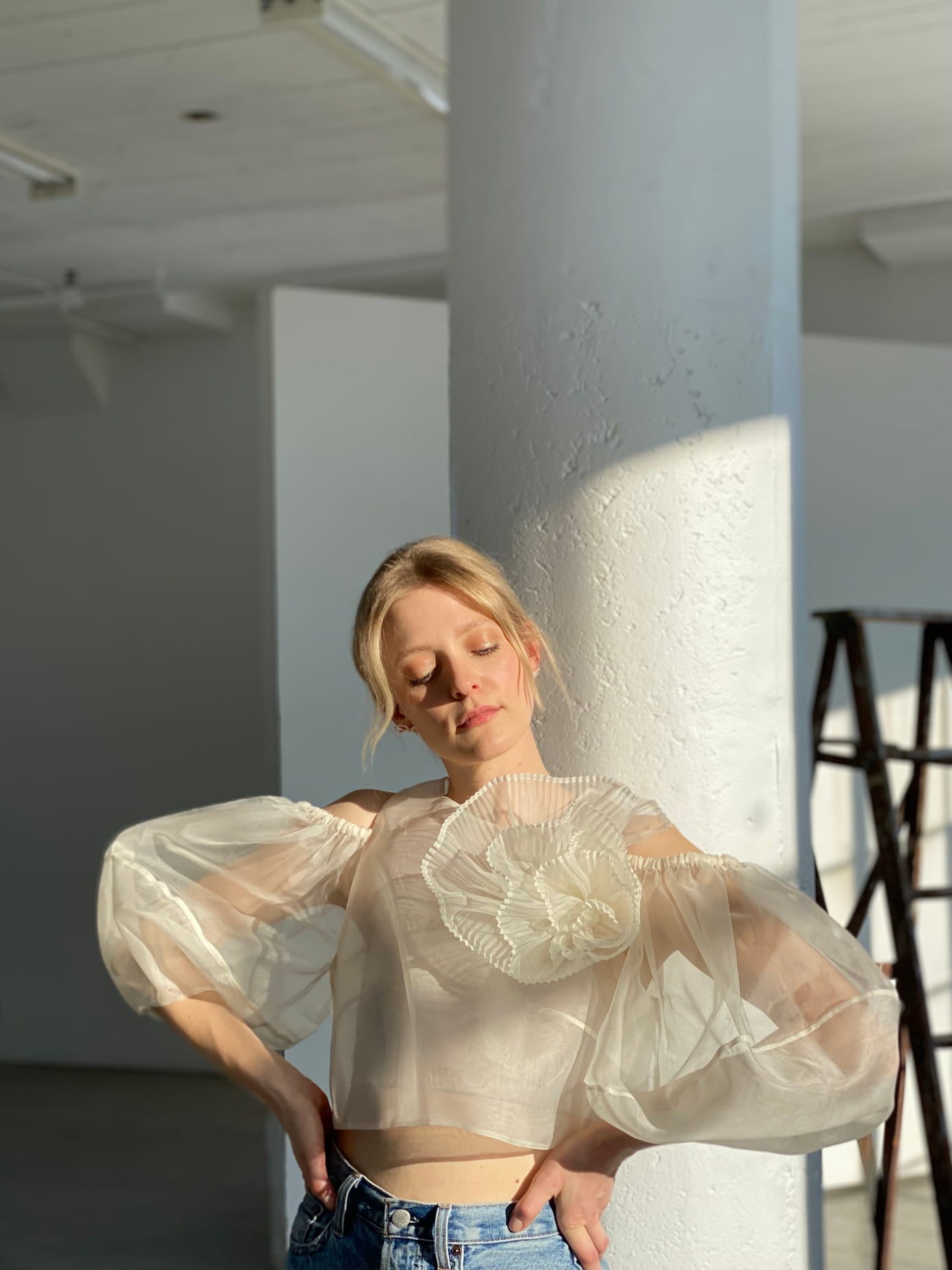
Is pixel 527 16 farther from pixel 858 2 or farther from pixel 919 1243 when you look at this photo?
pixel 919 1243

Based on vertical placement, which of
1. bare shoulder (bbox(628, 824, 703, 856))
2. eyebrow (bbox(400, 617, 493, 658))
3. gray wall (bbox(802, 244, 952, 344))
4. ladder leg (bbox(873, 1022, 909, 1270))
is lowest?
ladder leg (bbox(873, 1022, 909, 1270))

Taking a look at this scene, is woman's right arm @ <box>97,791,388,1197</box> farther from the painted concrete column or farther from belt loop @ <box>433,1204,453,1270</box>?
the painted concrete column

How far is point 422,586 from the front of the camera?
1479 millimetres

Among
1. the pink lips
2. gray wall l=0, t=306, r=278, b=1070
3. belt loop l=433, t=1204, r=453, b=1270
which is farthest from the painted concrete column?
gray wall l=0, t=306, r=278, b=1070

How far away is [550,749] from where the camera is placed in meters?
1.94

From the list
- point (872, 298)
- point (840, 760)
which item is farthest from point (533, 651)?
point (872, 298)

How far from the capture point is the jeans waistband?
1371mm

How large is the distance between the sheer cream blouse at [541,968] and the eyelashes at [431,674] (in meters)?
0.12

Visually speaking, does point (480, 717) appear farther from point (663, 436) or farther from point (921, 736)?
point (921, 736)

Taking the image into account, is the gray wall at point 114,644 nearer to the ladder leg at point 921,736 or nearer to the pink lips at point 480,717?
the ladder leg at point 921,736

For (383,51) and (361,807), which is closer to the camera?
(361,807)

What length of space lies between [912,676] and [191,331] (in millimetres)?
3628

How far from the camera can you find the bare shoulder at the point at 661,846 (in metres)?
1.41

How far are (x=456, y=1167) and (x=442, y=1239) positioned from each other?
69mm
